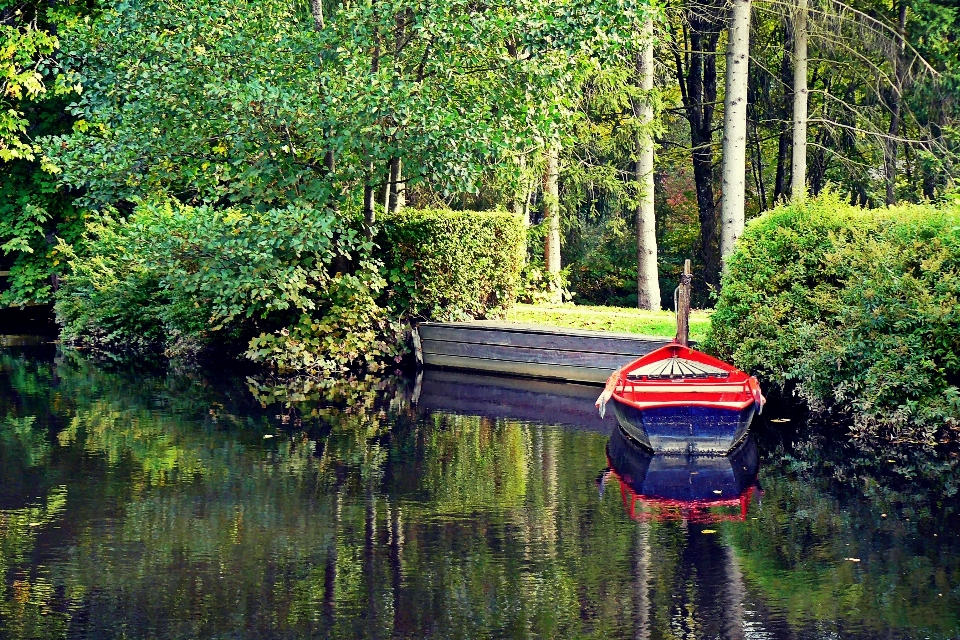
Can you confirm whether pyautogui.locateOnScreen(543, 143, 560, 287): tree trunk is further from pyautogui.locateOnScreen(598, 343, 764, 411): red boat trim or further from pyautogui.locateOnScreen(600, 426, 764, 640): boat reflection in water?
pyautogui.locateOnScreen(600, 426, 764, 640): boat reflection in water

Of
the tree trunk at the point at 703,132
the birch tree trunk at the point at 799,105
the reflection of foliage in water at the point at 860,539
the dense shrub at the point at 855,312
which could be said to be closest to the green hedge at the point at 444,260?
the dense shrub at the point at 855,312

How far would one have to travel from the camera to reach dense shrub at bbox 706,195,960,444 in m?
13.5

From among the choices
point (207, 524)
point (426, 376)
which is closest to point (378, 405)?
point (426, 376)

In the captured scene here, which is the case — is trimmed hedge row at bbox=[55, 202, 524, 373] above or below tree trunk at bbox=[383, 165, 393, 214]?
below

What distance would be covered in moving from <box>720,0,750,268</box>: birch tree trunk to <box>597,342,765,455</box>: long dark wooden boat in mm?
7431

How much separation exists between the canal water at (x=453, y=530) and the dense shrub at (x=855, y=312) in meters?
0.79

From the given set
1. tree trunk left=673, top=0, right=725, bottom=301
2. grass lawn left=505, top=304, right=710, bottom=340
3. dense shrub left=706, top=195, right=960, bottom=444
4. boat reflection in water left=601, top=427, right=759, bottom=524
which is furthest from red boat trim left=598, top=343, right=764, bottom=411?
tree trunk left=673, top=0, right=725, bottom=301

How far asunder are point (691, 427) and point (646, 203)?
12206 mm

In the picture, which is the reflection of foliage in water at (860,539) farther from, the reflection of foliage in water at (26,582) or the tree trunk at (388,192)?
the tree trunk at (388,192)

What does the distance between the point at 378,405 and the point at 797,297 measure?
5933 mm

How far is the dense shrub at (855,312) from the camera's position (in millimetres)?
13508

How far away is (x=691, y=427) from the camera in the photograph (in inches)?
485

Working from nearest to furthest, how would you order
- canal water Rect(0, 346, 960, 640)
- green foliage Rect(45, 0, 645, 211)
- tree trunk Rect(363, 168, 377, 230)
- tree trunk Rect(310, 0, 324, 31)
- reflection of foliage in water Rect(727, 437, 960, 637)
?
canal water Rect(0, 346, 960, 640)
reflection of foliage in water Rect(727, 437, 960, 637)
green foliage Rect(45, 0, 645, 211)
tree trunk Rect(310, 0, 324, 31)
tree trunk Rect(363, 168, 377, 230)

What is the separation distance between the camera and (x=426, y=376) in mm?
19766
